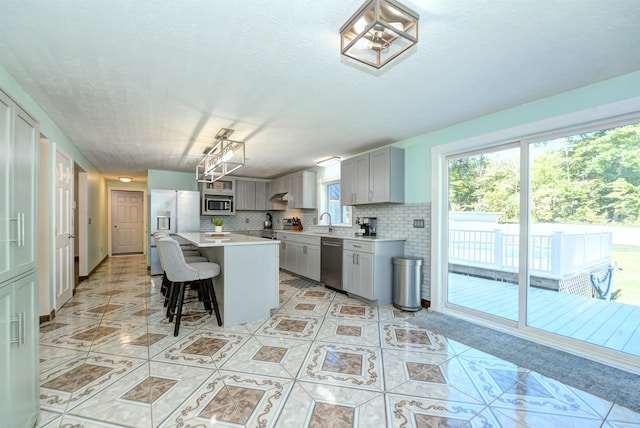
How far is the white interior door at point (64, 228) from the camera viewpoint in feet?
11.7

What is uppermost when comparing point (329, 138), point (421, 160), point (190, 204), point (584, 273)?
point (329, 138)

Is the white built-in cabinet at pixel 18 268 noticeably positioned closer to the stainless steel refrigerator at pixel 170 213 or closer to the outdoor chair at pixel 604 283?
the outdoor chair at pixel 604 283

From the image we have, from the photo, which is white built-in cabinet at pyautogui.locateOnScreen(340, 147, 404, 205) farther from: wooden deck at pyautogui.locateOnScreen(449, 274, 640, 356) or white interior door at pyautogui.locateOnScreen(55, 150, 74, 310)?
white interior door at pyautogui.locateOnScreen(55, 150, 74, 310)

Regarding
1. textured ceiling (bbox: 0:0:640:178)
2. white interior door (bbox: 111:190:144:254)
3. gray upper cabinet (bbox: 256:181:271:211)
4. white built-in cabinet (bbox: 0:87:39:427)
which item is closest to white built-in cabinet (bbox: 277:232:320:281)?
gray upper cabinet (bbox: 256:181:271:211)

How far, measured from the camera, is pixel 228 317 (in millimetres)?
3049

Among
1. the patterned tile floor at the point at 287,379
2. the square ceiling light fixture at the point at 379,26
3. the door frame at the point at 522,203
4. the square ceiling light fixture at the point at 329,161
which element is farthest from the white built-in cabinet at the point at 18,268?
the square ceiling light fixture at the point at 329,161

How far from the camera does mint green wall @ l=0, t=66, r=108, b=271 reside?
2.31 meters

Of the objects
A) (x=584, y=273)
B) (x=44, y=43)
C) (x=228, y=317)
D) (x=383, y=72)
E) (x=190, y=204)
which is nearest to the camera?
(x=44, y=43)

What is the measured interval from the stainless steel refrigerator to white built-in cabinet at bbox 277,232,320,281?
1.91 m

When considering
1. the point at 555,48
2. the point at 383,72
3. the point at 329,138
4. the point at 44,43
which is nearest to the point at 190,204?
the point at 329,138

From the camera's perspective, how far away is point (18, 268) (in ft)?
4.67

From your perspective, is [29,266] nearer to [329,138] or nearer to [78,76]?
[78,76]

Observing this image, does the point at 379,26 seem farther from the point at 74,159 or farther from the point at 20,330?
the point at 74,159

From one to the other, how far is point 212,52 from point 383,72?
48.3 inches
